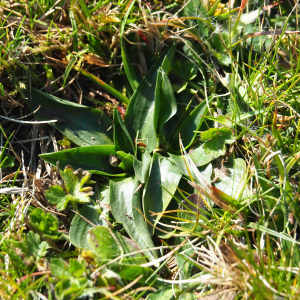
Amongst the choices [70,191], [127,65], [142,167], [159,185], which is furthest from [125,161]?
[127,65]

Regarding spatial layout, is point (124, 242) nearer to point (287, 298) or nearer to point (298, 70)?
point (287, 298)

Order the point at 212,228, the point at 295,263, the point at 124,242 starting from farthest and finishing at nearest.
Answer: the point at 124,242 < the point at 212,228 < the point at 295,263

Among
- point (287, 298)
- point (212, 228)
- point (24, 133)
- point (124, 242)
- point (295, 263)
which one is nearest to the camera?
point (287, 298)

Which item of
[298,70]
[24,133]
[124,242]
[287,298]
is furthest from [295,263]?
[24,133]

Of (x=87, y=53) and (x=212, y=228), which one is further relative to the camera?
(x=87, y=53)

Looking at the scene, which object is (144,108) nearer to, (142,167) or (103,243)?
(142,167)

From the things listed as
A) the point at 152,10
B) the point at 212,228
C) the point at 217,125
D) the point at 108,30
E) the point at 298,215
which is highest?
the point at 152,10

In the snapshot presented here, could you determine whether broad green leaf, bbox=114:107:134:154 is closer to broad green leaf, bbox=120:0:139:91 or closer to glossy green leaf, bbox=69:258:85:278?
broad green leaf, bbox=120:0:139:91
